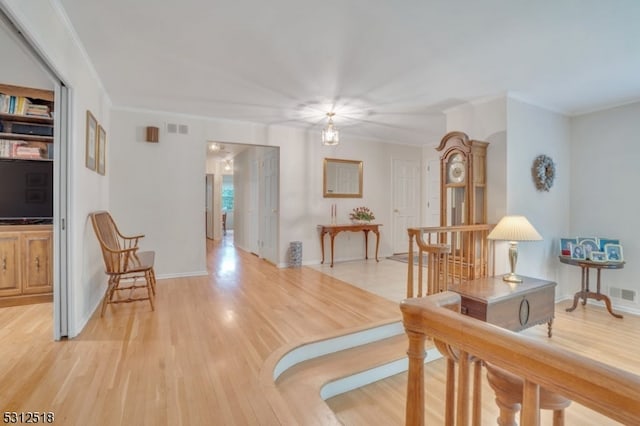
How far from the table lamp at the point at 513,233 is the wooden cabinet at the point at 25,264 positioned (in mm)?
4603

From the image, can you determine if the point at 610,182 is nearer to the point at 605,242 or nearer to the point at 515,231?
the point at 605,242

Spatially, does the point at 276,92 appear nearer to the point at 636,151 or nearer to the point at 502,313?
the point at 502,313

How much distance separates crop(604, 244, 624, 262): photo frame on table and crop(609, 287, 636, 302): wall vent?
49cm

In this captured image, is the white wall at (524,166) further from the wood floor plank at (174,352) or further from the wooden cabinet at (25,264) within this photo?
the wooden cabinet at (25,264)

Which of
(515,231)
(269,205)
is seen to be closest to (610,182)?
(515,231)

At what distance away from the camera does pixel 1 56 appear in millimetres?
2486

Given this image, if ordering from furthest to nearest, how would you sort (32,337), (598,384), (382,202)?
(382,202) < (32,337) < (598,384)

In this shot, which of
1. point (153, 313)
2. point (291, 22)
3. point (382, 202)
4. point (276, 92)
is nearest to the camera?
point (291, 22)

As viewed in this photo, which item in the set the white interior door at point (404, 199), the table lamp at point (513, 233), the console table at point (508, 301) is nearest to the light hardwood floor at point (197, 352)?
the console table at point (508, 301)

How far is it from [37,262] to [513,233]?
4.84m

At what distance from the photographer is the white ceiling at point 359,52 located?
6.67 ft

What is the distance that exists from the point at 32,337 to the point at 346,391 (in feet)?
8.15

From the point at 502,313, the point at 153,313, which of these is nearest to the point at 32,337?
the point at 153,313

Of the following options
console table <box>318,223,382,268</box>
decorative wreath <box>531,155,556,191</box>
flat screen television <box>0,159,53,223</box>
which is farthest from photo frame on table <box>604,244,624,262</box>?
flat screen television <box>0,159,53,223</box>
